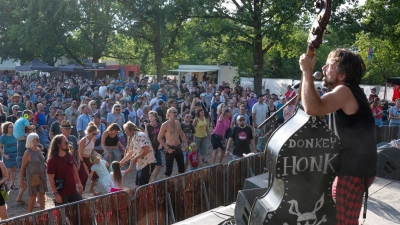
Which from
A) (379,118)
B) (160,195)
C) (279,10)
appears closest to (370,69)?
(279,10)

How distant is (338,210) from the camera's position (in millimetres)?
3033

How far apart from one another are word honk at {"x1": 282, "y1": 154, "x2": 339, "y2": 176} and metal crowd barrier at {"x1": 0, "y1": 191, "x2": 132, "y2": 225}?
3.40 meters

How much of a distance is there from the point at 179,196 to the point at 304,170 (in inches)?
162

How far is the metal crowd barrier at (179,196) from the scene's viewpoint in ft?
20.8

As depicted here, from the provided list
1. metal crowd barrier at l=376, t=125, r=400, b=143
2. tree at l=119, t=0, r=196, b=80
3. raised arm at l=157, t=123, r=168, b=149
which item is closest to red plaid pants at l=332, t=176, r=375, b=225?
raised arm at l=157, t=123, r=168, b=149

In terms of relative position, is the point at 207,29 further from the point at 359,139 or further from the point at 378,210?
the point at 359,139

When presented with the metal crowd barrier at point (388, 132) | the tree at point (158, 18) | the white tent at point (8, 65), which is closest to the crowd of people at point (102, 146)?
the metal crowd barrier at point (388, 132)

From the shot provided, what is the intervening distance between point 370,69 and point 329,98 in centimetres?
3624

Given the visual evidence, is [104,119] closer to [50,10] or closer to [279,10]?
[279,10]

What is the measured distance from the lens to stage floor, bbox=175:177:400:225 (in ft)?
15.3

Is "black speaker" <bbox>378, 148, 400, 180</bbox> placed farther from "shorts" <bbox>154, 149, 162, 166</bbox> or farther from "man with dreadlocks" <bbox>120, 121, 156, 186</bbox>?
"shorts" <bbox>154, 149, 162, 166</bbox>

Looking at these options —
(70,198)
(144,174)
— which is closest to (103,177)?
(144,174)

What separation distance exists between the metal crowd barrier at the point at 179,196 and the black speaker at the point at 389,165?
2789 millimetres

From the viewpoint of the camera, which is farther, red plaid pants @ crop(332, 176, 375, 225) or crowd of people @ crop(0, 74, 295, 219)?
crowd of people @ crop(0, 74, 295, 219)
